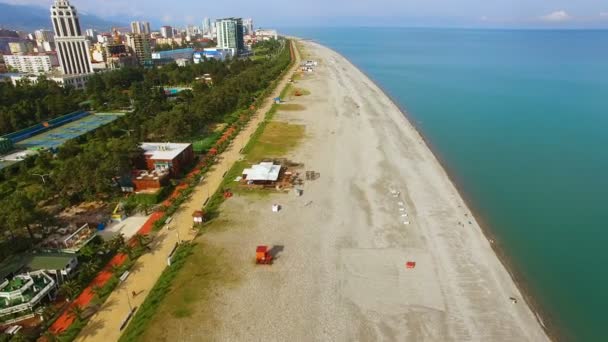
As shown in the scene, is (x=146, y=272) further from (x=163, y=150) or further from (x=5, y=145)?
(x=5, y=145)

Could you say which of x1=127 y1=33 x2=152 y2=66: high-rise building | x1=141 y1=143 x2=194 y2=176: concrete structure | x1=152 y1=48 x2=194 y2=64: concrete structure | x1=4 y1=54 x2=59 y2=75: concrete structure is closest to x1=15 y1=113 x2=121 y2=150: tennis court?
x1=141 y1=143 x2=194 y2=176: concrete structure

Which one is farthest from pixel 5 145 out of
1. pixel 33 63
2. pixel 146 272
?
pixel 33 63

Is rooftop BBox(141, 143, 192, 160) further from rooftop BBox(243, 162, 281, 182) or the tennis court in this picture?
the tennis court

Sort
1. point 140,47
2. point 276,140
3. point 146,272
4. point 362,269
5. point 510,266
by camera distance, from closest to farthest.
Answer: point 146,272
point 362,269
point 510,266
point 276,140
point 140,47

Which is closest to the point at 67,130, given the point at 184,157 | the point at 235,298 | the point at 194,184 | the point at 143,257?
the point at 184,157

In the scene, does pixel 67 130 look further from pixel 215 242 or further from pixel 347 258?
pixel 347 258

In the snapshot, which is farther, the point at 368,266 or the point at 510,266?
the point at 510,266

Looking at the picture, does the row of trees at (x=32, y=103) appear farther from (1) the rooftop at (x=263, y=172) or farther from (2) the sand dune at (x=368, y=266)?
(2) the sand dune at (x=368, y=266)
